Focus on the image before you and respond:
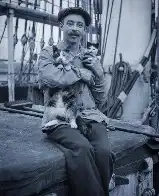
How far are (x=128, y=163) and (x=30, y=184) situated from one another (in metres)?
1.54

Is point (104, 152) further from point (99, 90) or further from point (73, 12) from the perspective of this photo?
point (73, 12)

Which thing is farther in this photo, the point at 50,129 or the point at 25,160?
the point at 50,129

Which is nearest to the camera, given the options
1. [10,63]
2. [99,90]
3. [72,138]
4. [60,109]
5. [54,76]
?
[72,138]

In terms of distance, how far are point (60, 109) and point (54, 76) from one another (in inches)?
13.6

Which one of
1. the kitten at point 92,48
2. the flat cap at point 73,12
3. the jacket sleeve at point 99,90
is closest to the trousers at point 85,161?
the jacket sleeve at point 99,90

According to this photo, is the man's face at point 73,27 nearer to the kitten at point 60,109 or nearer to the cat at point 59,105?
the cat at point 59,105

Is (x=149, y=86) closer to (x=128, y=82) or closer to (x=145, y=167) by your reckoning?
(x=128, y=82)

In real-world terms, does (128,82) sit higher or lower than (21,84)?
higher

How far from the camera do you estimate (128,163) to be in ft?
11.1

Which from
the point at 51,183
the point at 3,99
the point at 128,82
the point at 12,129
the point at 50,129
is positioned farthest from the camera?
the point at 3,99

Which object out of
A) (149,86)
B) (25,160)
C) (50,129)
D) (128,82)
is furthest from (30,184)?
(149,86)

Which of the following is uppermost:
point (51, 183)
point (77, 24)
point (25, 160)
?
point (77, 24)

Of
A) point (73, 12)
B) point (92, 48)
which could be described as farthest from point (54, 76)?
point (73, 12)

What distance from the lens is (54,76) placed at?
269 cm
